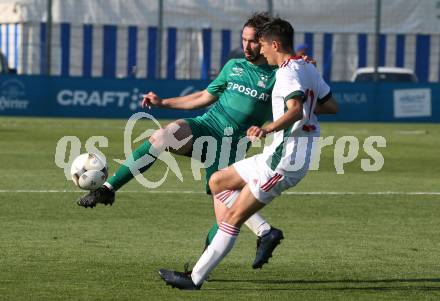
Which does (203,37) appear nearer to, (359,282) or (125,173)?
(125,173)

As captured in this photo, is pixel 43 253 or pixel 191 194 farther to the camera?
pixel 191 194

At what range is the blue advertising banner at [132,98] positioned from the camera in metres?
31.9

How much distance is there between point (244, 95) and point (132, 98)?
22634mm

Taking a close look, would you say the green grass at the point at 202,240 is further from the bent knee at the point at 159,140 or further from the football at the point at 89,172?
the bent knee at the point at 159,140

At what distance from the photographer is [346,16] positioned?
36.2 m

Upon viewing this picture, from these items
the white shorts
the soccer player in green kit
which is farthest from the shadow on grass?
the soccer player in green kit

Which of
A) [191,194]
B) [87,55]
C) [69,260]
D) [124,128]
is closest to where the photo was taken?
[69,260]

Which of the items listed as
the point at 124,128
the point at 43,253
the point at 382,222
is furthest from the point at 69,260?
the point at 124,128

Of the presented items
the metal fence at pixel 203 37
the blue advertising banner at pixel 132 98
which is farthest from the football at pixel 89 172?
the metal fence at pixel 203 37

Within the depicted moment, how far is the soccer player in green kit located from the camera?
32.2ft

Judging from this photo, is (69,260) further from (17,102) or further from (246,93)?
(17,102)

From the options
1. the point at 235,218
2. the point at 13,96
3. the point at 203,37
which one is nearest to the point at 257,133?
the point at 235,218

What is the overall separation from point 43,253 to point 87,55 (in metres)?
25.2

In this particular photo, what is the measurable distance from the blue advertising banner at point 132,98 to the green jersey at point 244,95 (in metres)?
21.4
